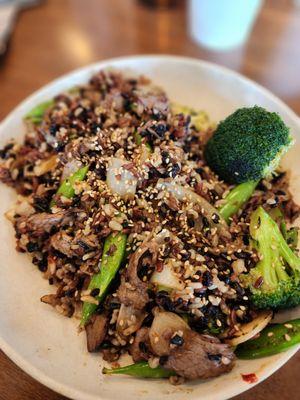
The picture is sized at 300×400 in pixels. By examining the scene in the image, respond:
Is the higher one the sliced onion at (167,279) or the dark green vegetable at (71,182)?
the dark green vegetable at (71,182)

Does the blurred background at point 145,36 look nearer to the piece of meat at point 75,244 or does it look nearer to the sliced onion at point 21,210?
the sliced onion at point 21,210

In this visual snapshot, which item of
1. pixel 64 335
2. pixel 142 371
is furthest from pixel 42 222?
pixel 142 371

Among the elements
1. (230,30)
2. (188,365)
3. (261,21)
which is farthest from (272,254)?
(261,21)

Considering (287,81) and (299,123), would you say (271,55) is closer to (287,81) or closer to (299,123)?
(287,81)

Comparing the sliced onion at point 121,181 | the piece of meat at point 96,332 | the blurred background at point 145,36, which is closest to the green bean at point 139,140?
the sliced onion at point 121,181

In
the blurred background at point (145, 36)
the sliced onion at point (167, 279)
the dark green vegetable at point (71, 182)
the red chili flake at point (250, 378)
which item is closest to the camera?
the red chili flake at point (250, 378)

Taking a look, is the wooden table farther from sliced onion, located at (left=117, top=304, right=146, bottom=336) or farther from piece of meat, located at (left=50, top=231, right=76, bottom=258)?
sliced onion, located at (left=117, top=304, right=146, bottom=336)

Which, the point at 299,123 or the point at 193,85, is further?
the point at 193,85
